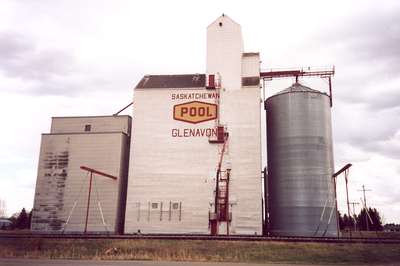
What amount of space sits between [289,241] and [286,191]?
40.6 ft

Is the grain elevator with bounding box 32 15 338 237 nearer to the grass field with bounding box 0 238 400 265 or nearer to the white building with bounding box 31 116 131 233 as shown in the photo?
the white building with bounding box 31 116 131 233

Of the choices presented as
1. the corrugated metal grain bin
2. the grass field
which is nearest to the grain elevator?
the corrugated metal grain bin

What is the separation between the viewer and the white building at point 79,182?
1788 inches

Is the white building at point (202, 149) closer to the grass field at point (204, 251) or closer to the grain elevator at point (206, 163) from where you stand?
the grain elevator at point (206, 163)

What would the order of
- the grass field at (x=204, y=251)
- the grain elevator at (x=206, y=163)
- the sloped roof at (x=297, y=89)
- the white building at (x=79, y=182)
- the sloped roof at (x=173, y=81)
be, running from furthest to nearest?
the sloped roof at (x=173, y=81), the sloped roof at (x=297, y=89), the white building at (x=79, y=182), the grain elevator at (x=206, y=163), the grass field at (x=204, y=251)

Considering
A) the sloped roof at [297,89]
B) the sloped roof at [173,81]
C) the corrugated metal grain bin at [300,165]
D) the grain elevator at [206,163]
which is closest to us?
the corrugated metal grain bin at [300,165]

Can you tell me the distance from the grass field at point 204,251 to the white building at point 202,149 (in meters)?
12.0

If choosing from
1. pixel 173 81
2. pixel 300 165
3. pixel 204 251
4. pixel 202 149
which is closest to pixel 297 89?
pixel 300 165

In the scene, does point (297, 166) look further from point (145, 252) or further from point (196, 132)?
Answer: point (145, 252)

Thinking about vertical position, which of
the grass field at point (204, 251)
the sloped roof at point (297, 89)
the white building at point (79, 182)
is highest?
the sloped roof at point (297, 89)

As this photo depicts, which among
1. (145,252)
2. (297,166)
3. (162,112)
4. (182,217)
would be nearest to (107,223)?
(182,217)

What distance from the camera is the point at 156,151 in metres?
46.8

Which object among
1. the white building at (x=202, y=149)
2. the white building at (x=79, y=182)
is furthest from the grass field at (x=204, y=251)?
the white building at (x=202, y=149)

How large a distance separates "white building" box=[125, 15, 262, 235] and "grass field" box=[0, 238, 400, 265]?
11979 millimetres
